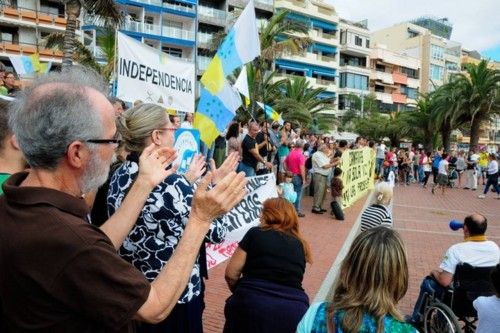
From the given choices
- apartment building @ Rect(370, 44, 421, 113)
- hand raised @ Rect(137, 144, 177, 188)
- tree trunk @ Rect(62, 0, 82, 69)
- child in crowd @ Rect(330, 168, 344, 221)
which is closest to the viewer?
hand raised @ Rect(137, 144, 177, 188)

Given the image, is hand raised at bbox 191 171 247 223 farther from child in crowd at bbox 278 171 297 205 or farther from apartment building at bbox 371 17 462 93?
apartment building at bbox 371 17 462 93

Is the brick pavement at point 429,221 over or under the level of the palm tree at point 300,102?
under

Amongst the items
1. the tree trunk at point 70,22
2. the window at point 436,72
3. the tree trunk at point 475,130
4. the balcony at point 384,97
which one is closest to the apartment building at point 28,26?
the tree trunk at point 70,22

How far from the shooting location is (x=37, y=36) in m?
36.8

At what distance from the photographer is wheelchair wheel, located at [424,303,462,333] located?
13.4 feet

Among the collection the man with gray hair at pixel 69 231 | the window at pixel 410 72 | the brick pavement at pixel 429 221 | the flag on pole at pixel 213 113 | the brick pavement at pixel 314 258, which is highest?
the window at pixel 410 72

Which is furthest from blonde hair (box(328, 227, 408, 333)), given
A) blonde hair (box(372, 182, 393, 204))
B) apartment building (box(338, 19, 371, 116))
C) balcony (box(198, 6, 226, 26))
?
apartment building (box(338, 19, 371, 116))

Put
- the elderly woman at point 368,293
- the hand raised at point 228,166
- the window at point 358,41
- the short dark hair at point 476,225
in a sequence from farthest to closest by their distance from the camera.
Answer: the window at point 358,41 → the short dark hair at point 476,225 → the hand raised at point 228,166 → the elderly woman at point 368,293

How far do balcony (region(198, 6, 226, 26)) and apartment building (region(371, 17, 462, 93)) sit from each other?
37.5 m

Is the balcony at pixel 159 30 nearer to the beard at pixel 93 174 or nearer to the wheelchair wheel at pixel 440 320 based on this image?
the wheelchair wheel at pixel 440 320

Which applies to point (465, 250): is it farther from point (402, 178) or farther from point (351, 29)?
point (351, 29)

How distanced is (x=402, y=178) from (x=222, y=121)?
21621 mm

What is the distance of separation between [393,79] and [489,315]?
219ft

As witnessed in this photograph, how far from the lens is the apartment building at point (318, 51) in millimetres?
52688
